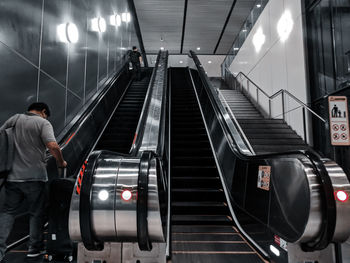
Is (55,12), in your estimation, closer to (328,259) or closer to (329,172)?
(329,172)

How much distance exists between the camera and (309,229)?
7.11 feet

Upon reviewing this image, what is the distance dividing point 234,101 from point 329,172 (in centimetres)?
919

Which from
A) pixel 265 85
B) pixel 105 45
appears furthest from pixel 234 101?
pixel 105 45

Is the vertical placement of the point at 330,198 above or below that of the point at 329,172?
below

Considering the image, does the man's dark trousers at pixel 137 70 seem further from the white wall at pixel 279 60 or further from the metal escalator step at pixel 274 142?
the metal escalator step at pixel 274 142

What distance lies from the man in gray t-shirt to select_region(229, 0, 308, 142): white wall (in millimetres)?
6524

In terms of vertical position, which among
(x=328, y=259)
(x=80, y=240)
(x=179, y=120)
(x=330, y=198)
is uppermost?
(x=179, y=120)

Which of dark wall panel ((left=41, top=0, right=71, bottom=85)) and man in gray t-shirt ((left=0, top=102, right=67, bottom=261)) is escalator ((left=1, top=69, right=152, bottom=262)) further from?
dark wall panel ((left=41, top=0, right=71, bottom=85))

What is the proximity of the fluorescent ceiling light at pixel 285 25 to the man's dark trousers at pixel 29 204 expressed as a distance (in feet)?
27.0

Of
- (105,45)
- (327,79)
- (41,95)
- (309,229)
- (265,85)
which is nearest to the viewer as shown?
(309,229)

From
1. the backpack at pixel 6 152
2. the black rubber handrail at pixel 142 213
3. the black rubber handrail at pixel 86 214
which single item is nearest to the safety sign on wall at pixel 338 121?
the black rubber handrail at pixel 142 213

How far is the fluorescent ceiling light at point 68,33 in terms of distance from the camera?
17.0ft

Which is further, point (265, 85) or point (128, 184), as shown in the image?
point (265, 85)

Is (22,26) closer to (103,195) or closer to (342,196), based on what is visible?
(103,195)
